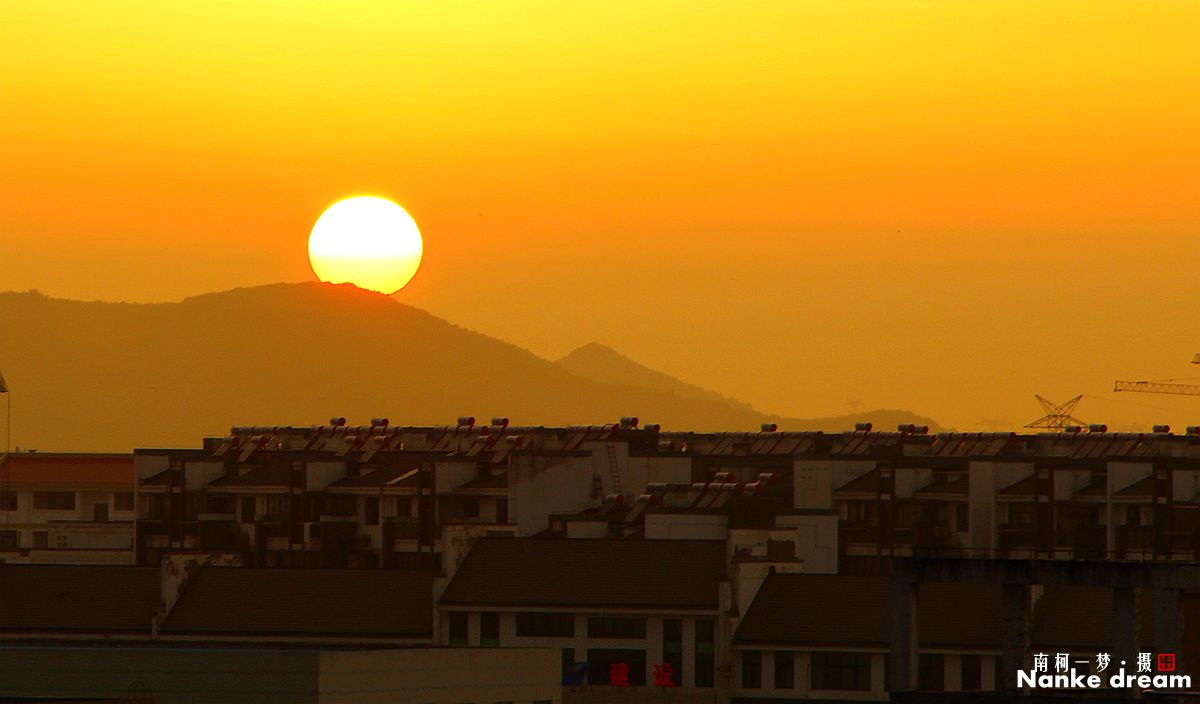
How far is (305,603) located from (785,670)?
74.5ft

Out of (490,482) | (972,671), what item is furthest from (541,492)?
(972,671)

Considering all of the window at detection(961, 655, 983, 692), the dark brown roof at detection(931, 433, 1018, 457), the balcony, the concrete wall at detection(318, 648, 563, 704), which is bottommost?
the window at detection(961, 655, 983, 692)

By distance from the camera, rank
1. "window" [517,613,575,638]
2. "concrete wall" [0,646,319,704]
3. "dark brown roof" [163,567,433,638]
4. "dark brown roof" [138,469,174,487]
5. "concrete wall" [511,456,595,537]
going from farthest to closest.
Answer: "dark brown roof" [138,469,174,487], "concrete wall" [511,456,595,537], "window" [517,613,575,638], "dark brown roof" [163,567,433,638], "concrete wall" [0,646,319,704]

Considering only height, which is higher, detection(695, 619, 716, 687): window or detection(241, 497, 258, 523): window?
detection(241, 497, 258, 523): window

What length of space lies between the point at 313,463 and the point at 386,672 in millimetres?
81700

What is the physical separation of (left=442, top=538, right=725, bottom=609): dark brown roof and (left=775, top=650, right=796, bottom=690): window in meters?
4.37

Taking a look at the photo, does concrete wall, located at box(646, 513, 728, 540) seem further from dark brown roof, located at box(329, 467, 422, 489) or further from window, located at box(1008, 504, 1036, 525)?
dark brown roof, located at box(329, 467, 422, 489)

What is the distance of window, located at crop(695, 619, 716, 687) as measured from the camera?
4555 inches

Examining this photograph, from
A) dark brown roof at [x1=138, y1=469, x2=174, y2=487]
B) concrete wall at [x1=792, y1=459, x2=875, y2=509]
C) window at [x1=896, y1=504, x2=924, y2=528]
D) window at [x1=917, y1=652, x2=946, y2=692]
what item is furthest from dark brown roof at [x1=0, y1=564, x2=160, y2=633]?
window at [x1=896, y1=504, x2=924, y2=528]

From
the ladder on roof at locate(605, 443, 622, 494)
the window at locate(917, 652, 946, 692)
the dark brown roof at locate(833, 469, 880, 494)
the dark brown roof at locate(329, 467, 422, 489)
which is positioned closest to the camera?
the window at locate(917, 652, 946, 692)

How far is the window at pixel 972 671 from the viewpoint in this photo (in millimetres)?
107750

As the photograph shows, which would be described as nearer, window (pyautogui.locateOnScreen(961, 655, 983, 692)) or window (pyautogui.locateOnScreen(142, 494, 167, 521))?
window (pyautogui.locateOnScreen(961, 655, 983, 692))

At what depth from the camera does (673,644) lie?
4606 inches

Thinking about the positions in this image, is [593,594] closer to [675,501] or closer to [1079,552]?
[675,501]
